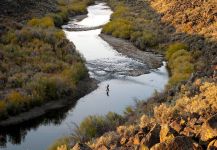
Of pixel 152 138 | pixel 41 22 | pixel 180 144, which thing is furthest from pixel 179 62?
pixel 180 144

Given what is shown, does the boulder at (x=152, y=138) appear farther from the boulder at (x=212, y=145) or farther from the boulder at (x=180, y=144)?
the boulder at (x=212, y=145)

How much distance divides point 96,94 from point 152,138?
19099 millimetres

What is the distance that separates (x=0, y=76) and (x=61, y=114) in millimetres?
6074

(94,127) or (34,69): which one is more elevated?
(94,127)

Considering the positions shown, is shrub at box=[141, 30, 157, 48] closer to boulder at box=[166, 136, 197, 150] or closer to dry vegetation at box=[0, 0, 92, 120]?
dry vegetation at box=[0, 0, 92, 120]

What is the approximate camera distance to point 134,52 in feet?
156

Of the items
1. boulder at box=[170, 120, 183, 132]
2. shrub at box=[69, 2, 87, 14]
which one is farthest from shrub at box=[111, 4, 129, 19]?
boulder at box=[170, 120, 183, 132]

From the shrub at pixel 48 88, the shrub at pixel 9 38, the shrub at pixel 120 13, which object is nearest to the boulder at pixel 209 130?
the shrub at pixel 48 88

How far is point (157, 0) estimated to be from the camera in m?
70.4

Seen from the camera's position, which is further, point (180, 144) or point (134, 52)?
point (134, 52)

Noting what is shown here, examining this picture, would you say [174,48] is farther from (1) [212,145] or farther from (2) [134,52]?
(1) [212,145]

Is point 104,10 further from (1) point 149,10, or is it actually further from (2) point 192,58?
(2) point 192,58

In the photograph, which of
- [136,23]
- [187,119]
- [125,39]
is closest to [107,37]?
[125,39]

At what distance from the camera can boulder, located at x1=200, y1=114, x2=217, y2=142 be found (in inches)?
550
